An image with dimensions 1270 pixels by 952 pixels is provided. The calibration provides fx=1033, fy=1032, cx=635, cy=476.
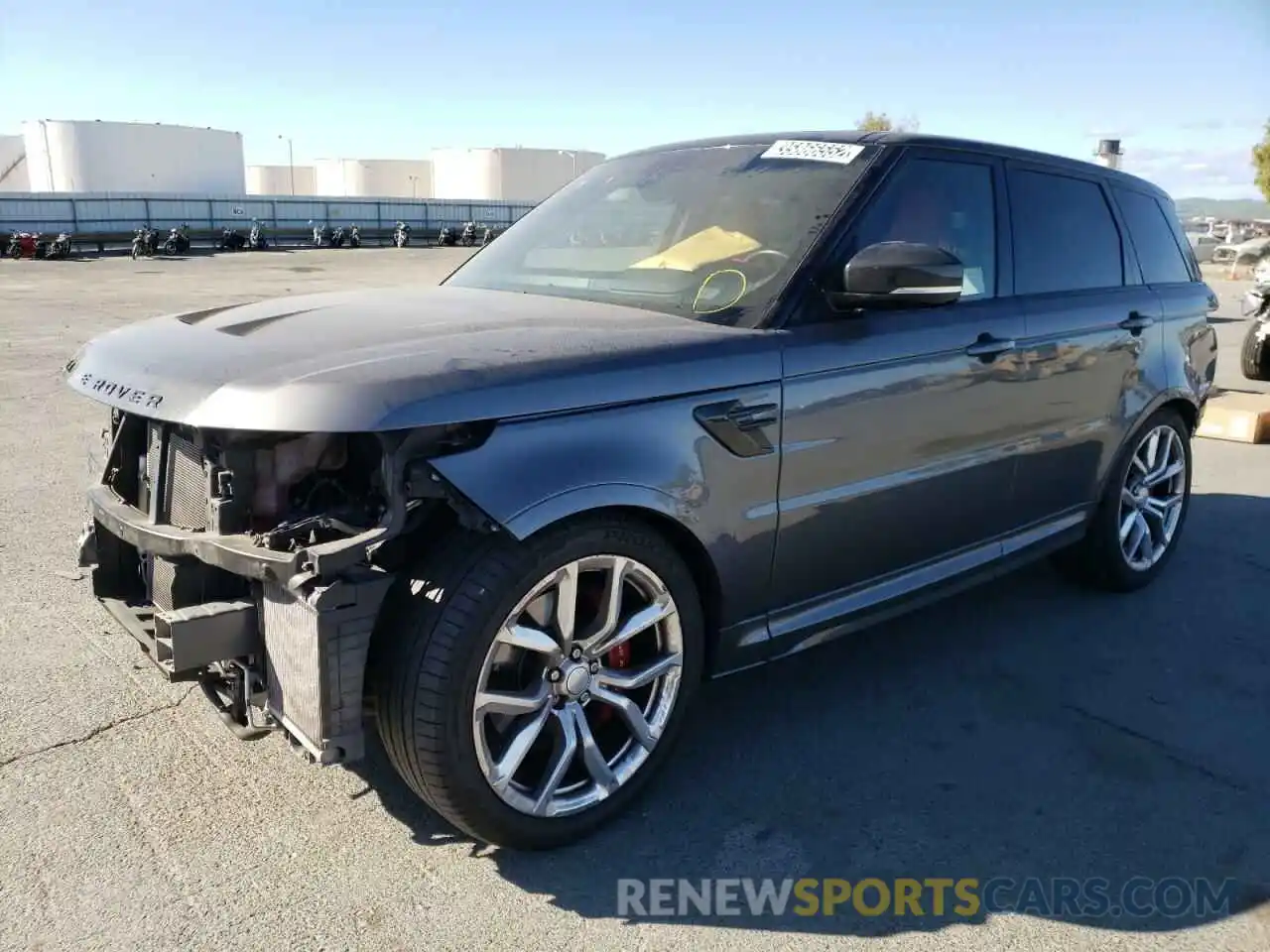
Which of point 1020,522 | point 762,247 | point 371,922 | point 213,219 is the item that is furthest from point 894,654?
point 213,219

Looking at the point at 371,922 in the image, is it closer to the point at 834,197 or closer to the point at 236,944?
the point at 236,944

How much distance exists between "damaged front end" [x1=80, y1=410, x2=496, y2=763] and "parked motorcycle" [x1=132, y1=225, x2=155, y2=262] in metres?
32.7

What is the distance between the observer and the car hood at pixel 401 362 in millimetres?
2340

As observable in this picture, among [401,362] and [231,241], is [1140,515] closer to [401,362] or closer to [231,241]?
[401,362]

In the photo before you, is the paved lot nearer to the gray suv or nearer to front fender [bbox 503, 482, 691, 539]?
the gray suv

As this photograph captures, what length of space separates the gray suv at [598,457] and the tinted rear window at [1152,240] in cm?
77

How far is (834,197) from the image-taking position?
3.37 m

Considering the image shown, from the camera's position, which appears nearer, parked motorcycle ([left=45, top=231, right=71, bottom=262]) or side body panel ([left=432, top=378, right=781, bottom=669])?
side body panel ([left=432, top=378, right=781, bottom=669])

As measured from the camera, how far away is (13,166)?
6944cm

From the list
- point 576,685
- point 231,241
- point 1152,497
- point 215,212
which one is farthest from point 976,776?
point 215,212

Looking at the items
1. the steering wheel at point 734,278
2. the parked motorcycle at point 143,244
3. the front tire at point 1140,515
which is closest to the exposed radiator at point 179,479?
the steering wheel at point 734,278

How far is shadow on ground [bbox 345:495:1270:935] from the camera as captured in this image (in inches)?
107

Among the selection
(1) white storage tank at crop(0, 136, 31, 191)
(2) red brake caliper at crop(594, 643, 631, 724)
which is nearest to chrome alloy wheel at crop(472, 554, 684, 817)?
(2) red brake caliper at crop(594, 643, 631, 724)

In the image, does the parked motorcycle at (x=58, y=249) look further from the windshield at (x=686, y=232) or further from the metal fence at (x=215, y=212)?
the windshield at (x=686, y=232)
